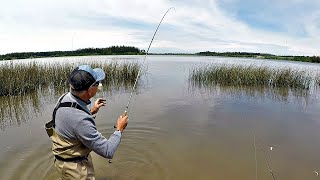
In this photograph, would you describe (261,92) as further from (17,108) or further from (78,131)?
(78,131)

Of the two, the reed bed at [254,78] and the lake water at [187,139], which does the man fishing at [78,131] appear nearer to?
the lake water at [187,139]

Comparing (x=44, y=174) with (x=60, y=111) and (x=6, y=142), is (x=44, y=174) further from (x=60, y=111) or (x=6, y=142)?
(x=60, y=111)

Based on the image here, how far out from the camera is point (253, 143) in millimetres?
7047

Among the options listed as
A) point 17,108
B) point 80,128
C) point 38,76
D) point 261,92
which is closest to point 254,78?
point 261,92

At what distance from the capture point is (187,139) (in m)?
7.20

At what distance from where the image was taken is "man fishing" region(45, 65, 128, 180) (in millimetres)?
2631

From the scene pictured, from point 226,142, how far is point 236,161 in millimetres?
1174

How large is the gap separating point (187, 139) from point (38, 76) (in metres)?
11.0

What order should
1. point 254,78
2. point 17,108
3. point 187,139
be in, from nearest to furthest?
point 187,139
point 17,108
point 254,78

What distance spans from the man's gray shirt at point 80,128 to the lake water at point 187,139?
2.53 meters

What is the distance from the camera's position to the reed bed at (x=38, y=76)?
12.9 metres

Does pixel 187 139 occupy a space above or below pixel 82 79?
below

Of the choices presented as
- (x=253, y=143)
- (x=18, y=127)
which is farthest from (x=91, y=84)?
(x=18, y=127)

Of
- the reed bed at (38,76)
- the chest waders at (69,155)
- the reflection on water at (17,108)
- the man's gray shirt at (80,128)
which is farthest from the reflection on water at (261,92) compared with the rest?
the man's gray shirt at (80,128)
